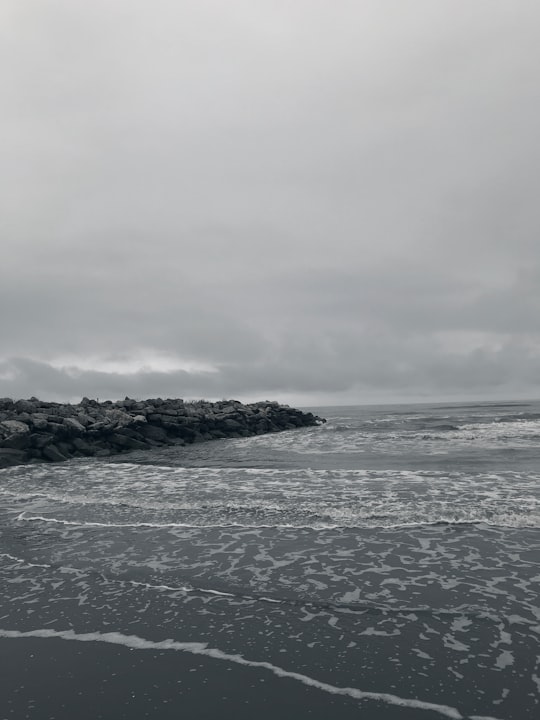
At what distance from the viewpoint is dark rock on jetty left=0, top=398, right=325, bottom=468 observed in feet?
92.9

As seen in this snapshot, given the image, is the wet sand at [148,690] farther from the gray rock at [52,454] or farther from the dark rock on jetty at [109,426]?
the gray rock at [52,454]

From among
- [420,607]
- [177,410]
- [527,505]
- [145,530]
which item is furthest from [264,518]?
[177,410]

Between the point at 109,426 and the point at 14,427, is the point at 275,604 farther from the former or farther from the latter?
the point at 109,426

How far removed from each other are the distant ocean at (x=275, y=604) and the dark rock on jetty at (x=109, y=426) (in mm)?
12815

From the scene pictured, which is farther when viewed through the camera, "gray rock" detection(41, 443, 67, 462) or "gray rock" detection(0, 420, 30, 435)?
"gray rock" detection(0, 420, 30, 435)

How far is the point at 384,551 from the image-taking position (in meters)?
9.91

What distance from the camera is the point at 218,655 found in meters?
5.92

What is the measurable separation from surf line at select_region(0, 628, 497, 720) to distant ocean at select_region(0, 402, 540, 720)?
2 cm

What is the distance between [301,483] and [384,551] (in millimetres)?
8459

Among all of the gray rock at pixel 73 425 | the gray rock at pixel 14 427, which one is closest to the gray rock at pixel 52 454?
the gray rock at pixel 14 427

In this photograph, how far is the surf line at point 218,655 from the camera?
483 centimetres

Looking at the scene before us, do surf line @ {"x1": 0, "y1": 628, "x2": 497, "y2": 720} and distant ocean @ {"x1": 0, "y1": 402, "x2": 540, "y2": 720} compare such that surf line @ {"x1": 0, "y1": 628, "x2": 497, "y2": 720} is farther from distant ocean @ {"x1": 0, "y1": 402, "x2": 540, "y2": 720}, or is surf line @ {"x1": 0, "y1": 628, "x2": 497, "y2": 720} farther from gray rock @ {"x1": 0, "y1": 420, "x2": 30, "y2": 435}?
gray rock @ {"x1": 0, "y1": 420, "x2": 30, "y2": 435}

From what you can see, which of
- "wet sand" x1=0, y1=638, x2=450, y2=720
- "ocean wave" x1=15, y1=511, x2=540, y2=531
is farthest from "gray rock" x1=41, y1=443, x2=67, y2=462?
"wet sand" x1=0, y1=638, x2=450, y2=720

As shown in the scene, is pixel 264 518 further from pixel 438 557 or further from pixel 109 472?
pixel 109 472
